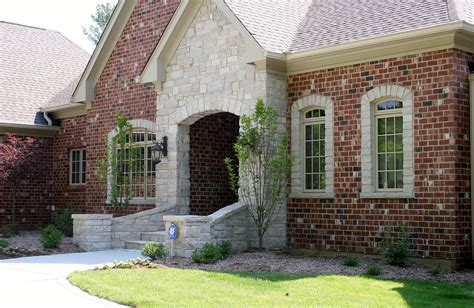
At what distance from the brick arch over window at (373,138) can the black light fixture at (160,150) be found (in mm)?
5625

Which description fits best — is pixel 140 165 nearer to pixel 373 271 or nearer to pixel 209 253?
pixel 209 253

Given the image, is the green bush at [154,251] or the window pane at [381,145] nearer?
the green bush at [154,251]

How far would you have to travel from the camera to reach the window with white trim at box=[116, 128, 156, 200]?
19.1m

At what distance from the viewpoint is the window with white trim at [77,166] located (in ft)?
76.4

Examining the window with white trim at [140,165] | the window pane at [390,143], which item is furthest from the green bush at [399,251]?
the window with white trim at [140,165]

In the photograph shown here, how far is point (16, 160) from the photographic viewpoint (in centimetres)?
2100

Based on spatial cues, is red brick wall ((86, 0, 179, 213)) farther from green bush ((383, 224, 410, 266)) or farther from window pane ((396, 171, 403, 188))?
green bush ((383, 224, 410, 266))

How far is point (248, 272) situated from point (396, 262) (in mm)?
2796

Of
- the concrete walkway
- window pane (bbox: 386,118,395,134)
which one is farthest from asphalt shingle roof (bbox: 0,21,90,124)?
window pane (bbox: 386,118,395,134)

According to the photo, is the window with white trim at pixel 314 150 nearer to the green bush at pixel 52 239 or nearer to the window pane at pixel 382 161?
the window pane at pixel 382 161

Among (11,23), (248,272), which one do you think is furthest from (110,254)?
(11,23)

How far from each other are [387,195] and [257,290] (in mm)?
4798

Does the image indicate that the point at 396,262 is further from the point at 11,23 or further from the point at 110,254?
the point at 11,23

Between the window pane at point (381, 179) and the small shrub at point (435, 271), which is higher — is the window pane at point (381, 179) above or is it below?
above
